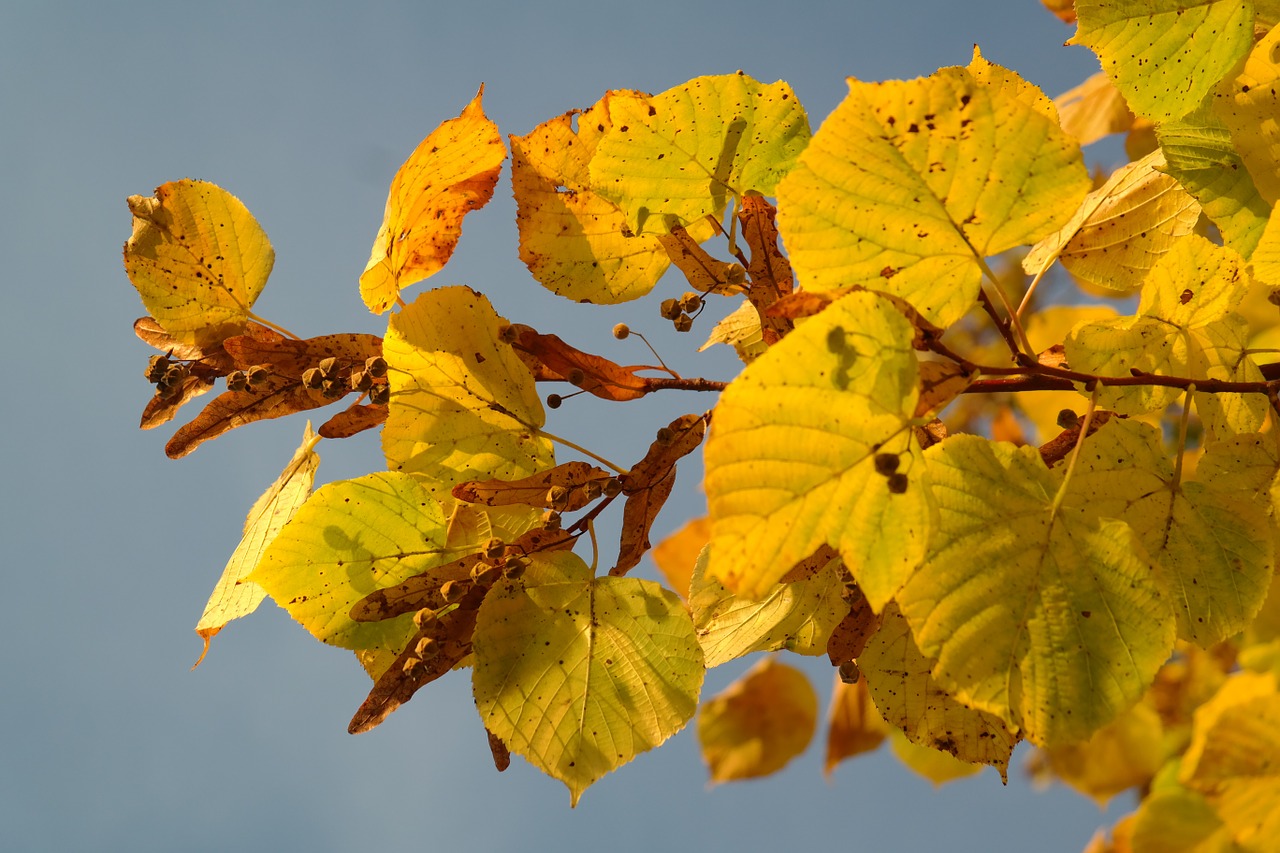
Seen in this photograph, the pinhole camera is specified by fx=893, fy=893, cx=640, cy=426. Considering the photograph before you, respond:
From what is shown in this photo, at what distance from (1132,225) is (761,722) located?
1631 millimetres

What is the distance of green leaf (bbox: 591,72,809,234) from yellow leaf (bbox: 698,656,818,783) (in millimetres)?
1623

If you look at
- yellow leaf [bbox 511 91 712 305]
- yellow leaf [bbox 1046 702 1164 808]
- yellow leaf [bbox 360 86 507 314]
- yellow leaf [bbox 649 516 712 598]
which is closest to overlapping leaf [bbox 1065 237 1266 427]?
yellow leaf [bbox 511 91 712 305]

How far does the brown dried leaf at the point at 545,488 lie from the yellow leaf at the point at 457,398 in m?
0.03

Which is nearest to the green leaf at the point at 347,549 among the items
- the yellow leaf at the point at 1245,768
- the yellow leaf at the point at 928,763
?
the yellow leaf at the point at 928,763

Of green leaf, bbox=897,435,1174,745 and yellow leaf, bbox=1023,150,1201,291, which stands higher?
yellow leaf, bbox=1023,150,1201,291

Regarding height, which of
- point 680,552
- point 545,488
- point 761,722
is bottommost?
point 761,722

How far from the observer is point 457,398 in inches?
25.4

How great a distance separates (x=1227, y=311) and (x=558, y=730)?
531mm

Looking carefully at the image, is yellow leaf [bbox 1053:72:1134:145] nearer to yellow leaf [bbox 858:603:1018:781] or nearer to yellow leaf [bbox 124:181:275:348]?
yellow leaf [bbox 858:603:1018:781]

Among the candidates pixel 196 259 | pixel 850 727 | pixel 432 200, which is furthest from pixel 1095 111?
pixel 850 727

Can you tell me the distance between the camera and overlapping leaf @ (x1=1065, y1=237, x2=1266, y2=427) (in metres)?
0.58

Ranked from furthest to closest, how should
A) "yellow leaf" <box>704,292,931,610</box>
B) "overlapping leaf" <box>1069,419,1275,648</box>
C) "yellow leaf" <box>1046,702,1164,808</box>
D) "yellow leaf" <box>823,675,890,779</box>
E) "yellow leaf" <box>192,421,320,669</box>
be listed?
"yellow leaf" <box>1046,702,1164,808</box>
"yellow leaf" <box>823,675,890,779</box>
"yellow leaf" <box>192,421,320,669</box>
"overlapping leaf" <box>1069,419,1275,648</box>
"yellow leaf" <box>704,292,931,610</box>

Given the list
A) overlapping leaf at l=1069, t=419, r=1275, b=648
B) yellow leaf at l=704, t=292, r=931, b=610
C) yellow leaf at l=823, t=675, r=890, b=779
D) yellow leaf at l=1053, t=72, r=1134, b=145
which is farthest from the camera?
yellow leaf at l=823, t=675, r=890, b=779

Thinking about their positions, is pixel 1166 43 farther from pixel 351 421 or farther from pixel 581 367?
pixel 351 421
